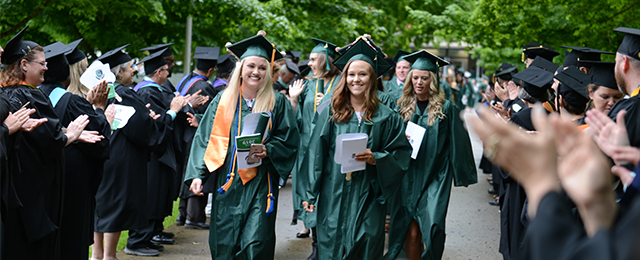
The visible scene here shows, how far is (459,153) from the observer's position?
6367 mm

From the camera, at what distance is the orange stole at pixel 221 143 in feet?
16.9

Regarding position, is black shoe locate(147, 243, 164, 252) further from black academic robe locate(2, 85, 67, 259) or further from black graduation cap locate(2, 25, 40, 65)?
black graduation cap locate(2, 25, 40, 65)

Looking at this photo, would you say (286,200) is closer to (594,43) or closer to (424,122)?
(424,122)

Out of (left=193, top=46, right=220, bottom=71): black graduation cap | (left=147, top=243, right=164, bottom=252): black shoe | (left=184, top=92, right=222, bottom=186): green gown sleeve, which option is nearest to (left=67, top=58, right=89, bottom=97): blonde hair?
(left=184, top=92, right=222, bottom=186): green gown sleeve

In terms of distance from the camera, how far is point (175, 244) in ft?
24.9

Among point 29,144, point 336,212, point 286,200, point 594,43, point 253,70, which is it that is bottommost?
point 286,200

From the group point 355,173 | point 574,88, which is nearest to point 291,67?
point 355,173

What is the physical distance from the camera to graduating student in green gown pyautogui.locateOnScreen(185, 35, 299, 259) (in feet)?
16.8

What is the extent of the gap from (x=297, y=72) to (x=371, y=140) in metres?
5.64

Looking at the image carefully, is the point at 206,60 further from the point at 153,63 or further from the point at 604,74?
the point at 604,74

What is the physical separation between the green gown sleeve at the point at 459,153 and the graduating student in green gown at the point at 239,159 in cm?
183

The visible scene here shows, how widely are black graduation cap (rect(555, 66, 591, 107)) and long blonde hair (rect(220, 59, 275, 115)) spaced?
96.7 inches

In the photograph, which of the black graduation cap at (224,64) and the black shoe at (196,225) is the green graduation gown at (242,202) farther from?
the black graduation cap at (224,64)

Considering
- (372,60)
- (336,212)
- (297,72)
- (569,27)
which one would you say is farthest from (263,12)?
(336,212)
